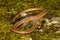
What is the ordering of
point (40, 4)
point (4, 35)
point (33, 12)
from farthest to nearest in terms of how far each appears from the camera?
point (40, 4) → point (33, 12) → point (4, 35)

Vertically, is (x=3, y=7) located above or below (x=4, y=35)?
above

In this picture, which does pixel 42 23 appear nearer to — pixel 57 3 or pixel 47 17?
pixel 47 17

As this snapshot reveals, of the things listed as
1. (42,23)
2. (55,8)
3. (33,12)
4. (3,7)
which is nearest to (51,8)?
(55,8)

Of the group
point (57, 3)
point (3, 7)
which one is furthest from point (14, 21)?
point (57, 3)

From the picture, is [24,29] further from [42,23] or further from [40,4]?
[40,4]

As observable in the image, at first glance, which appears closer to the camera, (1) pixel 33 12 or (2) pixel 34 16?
(2) pixel 34 16

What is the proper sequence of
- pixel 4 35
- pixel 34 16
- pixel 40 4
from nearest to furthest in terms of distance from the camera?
pixel 4 35 → pixel 34 16 → pixel 40 4

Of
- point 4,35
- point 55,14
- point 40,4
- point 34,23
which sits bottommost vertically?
point 4,35

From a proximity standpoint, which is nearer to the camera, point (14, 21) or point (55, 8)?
point (14, 21)

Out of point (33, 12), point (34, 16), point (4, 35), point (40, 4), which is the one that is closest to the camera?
point (4, 35)
